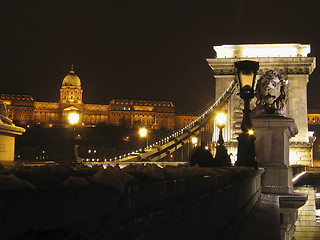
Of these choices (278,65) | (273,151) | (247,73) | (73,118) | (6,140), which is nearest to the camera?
(247,73)

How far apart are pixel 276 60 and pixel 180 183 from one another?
41.7 m

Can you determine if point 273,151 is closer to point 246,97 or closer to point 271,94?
point 271,94

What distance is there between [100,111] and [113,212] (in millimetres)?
152897

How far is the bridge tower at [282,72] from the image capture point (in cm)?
4038

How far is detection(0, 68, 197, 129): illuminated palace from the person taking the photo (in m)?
147

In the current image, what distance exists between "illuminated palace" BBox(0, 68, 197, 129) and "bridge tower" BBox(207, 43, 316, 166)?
102m

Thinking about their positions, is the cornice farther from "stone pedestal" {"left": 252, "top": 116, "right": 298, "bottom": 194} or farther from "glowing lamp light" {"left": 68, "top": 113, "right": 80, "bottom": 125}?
"stone pedestal" {"left": 252, "top": 116, "right": 298, "bottom": 194}

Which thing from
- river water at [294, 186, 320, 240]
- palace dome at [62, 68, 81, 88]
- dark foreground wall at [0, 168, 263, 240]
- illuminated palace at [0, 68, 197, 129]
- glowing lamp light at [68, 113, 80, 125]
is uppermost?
palace dome at [62, 68, 81, 88]

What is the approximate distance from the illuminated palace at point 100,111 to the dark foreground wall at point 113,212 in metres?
143

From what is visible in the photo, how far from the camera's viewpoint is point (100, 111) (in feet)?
504

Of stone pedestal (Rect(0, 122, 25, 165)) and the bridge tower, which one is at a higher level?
the bridge tower

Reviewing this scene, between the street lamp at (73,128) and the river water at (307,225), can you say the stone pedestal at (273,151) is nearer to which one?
the river water at (307,225)

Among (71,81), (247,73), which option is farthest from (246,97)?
(71,81)

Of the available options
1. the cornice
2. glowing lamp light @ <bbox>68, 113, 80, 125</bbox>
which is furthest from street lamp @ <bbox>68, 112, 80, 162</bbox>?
the cornice
